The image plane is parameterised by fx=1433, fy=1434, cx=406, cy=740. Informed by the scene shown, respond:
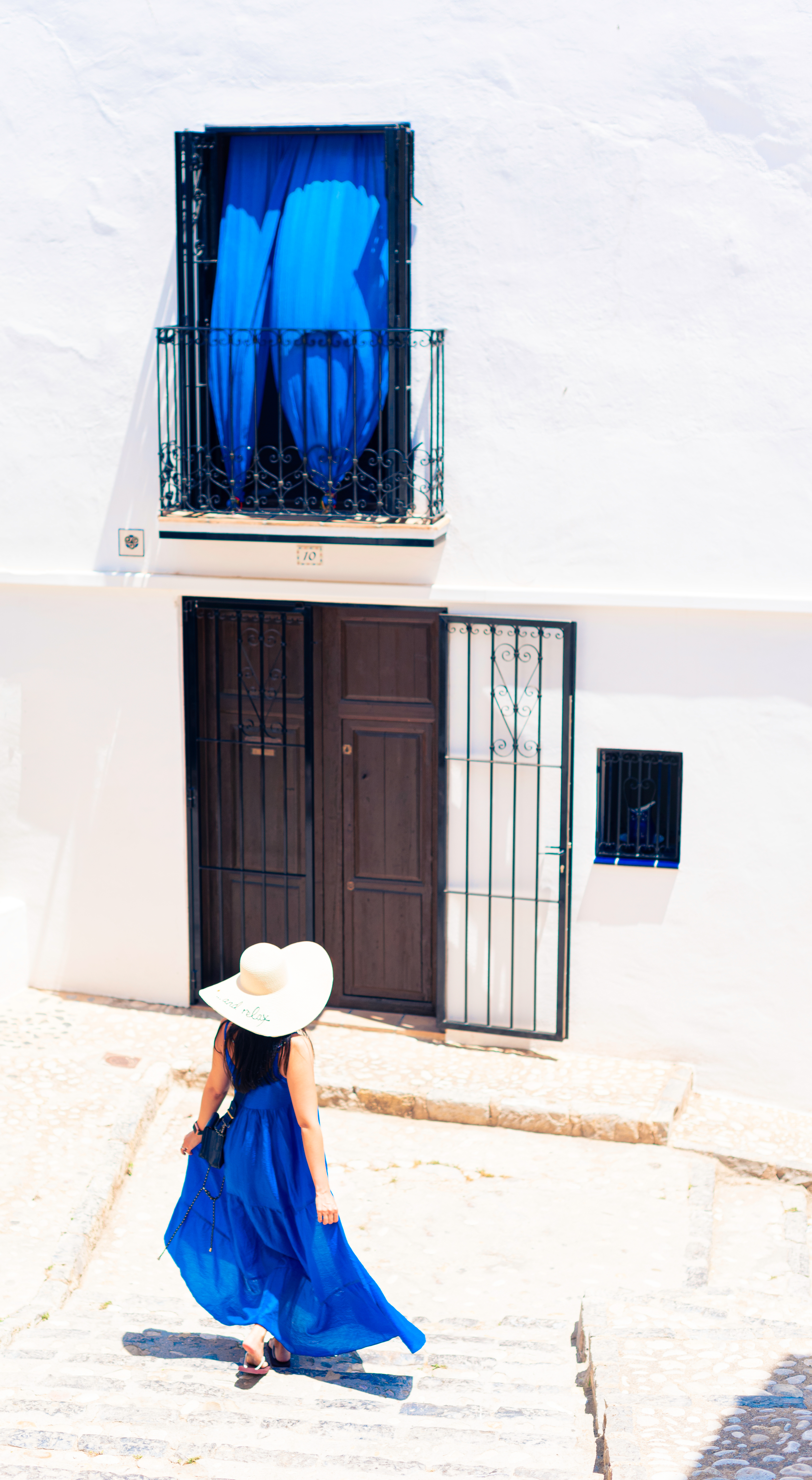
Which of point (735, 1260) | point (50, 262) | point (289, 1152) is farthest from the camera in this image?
point (50, 262)

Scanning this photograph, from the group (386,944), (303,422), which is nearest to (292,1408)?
(386,944)

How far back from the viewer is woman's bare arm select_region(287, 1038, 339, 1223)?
5059mm

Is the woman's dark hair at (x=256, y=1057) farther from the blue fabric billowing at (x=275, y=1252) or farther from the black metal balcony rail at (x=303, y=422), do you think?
the black metal balcony rail at (x=303, y=422)

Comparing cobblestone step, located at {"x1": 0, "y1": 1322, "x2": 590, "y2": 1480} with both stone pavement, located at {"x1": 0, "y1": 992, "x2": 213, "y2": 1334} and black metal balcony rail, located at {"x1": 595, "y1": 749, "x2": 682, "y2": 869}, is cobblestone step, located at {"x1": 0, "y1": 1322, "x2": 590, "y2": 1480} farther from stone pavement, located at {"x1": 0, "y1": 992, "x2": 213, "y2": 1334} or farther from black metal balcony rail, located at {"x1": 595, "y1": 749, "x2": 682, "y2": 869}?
black metal balcony rail, located at {"x1": 595, "y1": 749, "x2": 682, "y2": 869}

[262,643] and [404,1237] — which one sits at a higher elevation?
[262,643]

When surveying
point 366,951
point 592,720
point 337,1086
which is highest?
point 592,720

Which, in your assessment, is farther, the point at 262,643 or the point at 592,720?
the point at 262,643

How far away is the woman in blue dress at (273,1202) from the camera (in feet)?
16.7

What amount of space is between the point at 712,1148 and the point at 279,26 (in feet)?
21.0

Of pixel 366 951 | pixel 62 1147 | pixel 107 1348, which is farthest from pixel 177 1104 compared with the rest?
pixel 107 1348

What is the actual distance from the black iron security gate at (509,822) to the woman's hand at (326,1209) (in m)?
3.39

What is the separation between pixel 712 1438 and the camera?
4.24 m

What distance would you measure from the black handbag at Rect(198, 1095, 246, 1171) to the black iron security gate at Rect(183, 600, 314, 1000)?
139 inches

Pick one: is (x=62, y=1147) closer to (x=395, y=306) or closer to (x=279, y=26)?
(x=395, y=306)
